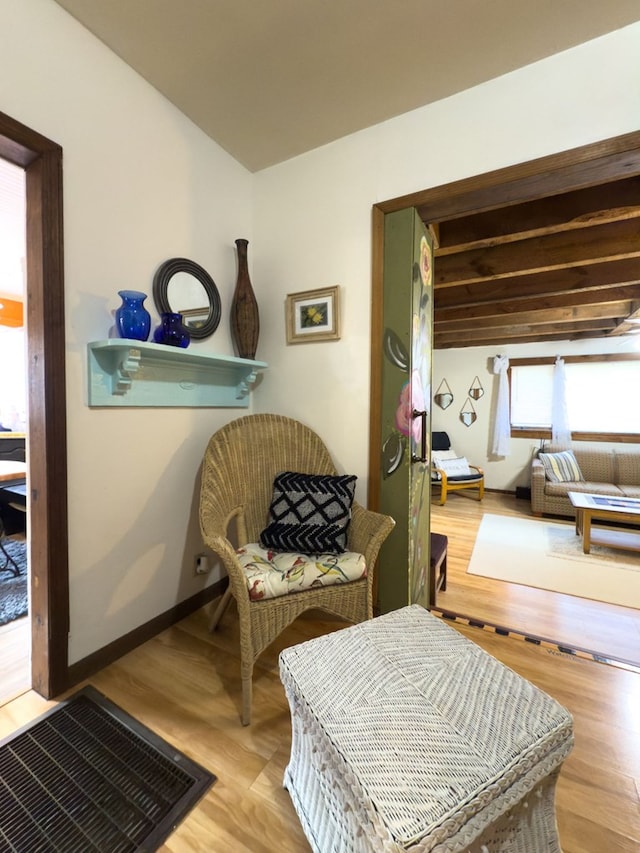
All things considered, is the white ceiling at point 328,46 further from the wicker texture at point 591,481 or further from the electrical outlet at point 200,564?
the wicker texture at point 591,481

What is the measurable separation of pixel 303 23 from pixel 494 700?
87.4 inches

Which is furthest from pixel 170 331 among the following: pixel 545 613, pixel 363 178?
pixel 545 613

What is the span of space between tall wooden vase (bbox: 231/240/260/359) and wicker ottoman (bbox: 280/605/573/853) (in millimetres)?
1546

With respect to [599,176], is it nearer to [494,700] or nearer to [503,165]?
[503,165]

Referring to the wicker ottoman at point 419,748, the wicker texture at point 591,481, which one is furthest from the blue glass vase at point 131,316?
the wicker texture at point 591,481

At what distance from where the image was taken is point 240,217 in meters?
2.14

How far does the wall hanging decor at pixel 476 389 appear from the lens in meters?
5.62

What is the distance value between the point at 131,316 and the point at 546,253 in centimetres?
247

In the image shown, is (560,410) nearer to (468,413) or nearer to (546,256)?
(468,413)

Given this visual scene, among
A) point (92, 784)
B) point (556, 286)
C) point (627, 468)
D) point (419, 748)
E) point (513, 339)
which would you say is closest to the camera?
point (419, 748)

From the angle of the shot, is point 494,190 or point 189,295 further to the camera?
point 189,295

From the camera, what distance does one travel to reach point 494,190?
1577mm

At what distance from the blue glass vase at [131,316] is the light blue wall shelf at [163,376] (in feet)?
0.23

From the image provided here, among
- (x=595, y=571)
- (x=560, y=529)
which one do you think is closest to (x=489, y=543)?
(x=595, y=571)
